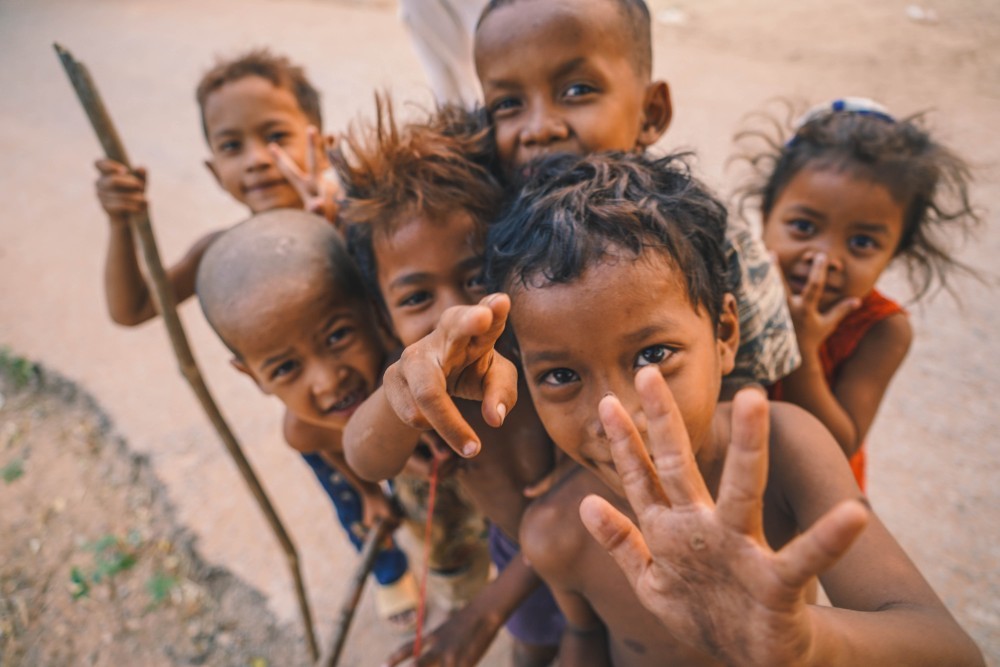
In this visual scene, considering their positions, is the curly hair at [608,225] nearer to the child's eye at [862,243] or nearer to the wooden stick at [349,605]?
the child's eye at [862,243]

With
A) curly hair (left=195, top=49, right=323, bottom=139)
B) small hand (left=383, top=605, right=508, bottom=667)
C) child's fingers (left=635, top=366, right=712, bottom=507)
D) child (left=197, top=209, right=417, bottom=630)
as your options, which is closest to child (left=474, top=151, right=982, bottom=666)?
child's fingers (left=635, top=366, right=712, bottom=507)

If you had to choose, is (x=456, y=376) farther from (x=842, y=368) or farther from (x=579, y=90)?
(x=842, y=368)

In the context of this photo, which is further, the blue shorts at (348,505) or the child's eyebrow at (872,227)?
the blue shorts at (348,505)

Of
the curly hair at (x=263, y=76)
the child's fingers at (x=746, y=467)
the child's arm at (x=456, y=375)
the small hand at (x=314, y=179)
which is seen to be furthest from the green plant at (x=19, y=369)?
the child's fingers at (x=746, y=467)

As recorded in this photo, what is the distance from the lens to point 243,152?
2107 mm

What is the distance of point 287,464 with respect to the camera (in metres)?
2.99

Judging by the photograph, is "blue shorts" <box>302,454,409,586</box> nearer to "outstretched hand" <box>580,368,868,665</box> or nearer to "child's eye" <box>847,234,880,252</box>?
"outstretched hand" <box>580,368,868,665</box>

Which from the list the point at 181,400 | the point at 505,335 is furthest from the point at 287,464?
the point at 505,335

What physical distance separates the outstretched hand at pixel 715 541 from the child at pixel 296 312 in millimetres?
861

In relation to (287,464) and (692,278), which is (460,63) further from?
(287,464)

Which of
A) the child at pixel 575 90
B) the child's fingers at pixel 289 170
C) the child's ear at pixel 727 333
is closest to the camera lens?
the child's ear at pixel 727 333

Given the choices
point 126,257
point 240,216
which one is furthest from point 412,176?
point 240,216

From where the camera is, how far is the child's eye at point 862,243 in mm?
1590

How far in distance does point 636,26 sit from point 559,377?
0.94 m
